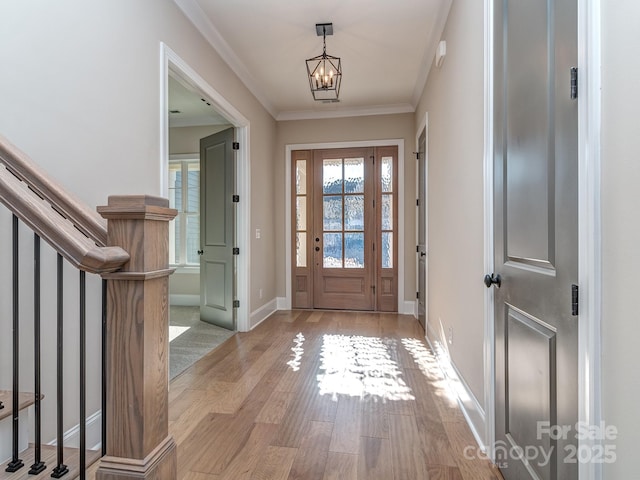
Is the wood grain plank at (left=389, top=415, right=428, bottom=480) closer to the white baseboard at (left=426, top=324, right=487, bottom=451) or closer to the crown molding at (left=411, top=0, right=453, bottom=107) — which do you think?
the white baseboard at (left=426, top=324, right=487, bottom=451)

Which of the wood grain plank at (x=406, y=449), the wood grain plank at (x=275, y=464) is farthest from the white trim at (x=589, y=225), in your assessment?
the wood grain plank at (x=275, y=464)

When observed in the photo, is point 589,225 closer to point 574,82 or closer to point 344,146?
point 574,82

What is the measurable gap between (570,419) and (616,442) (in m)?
0.21

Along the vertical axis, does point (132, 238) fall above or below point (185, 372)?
above

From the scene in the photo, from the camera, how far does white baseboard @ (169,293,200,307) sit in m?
5.48

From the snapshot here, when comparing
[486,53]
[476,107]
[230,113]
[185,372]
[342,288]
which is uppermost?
[230,113]

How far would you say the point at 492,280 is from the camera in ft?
5.34

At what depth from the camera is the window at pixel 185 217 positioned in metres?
5.59

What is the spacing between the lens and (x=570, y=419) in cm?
103

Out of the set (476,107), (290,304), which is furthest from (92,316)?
(290,304)

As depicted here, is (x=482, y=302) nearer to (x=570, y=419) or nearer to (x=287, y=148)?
(x=570, y=419)

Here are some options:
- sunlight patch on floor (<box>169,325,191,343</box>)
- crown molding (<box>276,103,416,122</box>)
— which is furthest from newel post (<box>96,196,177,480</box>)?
crown molding (<box>276,103,416,122</box>)

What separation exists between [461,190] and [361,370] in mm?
1600

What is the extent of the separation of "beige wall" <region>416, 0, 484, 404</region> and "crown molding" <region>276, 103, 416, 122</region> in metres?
1.48
